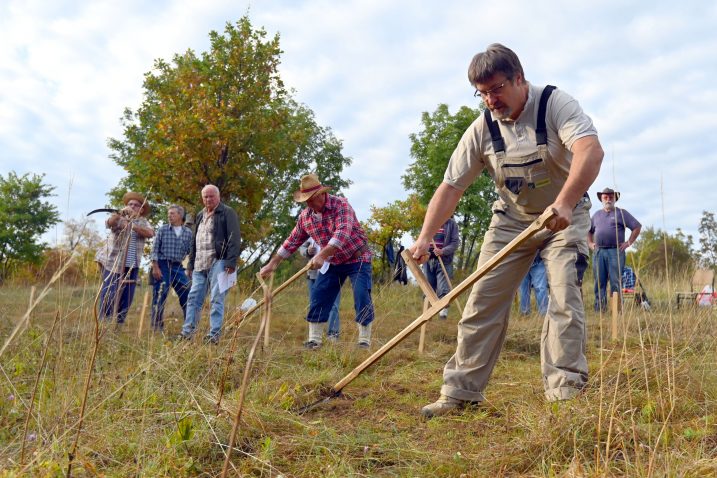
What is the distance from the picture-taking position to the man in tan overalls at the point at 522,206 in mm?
3104

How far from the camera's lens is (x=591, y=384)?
128 inches

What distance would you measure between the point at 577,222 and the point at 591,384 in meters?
0.88

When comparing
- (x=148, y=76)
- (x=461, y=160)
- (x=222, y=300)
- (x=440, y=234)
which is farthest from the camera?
(x=148, y=76)

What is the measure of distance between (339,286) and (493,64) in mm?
3414

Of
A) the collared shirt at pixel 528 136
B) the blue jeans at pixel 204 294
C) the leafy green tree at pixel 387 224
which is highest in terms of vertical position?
the leafy green tree at pixel 387 224

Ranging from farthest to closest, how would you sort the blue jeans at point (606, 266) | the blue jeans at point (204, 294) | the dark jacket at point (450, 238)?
the dark jacket at point (450, 238) → the blue jeans at point (606, 266) → the blue jeans at point (204, 294)

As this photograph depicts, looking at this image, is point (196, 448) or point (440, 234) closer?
point (196, 448)

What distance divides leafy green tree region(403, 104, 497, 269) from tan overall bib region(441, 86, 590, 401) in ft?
69.1

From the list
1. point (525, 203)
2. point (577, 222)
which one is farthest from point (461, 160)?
point (577, 222)

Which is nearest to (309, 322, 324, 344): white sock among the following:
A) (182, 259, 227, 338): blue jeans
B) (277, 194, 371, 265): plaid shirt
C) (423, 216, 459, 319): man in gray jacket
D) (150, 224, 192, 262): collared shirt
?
(277, 194, 371, 265): plaid shirt

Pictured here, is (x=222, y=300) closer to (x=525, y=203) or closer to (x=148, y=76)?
(x=525, y=203)

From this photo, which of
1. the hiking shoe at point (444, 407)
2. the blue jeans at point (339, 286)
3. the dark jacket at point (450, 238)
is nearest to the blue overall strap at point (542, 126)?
the hiking shoe at point (444, 407)

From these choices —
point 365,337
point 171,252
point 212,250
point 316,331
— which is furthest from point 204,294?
point 365,337

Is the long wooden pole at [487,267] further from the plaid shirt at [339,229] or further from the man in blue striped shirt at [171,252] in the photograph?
the man in blue striped shirt at [171,252]
